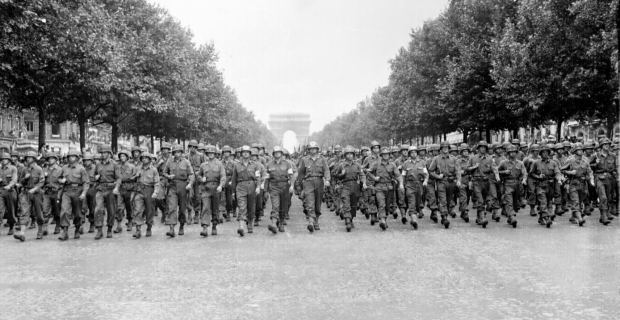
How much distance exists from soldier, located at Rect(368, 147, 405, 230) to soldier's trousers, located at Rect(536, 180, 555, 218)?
10.1 ft

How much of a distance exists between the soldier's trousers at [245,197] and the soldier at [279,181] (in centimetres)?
41

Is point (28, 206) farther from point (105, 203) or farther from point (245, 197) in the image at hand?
point (245, 197)

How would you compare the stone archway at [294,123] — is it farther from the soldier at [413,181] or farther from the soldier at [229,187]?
the soldier at [413,181]

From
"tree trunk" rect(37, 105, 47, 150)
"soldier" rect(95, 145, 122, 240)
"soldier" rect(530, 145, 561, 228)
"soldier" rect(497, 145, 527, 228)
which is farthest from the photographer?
"tree trunk" rect(37, 105, 47, 150)

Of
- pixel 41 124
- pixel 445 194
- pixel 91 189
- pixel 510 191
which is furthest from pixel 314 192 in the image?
pixel 41 124

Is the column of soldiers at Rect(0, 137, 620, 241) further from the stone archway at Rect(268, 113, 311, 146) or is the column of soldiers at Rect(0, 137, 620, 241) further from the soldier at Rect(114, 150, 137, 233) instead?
the stone archway at Rect(268, 113, 311, 146)

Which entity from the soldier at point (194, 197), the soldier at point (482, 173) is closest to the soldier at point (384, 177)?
the soldier at point (482, 173)

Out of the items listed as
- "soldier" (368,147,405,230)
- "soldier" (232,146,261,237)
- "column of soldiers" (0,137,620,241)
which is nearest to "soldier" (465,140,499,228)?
"column of soldiers" (0,137,620,241)

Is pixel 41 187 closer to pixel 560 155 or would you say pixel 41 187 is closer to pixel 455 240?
pixel 455 240

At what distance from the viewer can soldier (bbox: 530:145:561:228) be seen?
46.8 feet

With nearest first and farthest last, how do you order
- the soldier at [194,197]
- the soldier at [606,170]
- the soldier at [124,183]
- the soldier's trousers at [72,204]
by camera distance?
the soldier's trousers at [72,204] → the soldier at [124,183] → the soldier at [606,170] → the soldier at [194,197]

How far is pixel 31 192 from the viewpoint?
13336mm

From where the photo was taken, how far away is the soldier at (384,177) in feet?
46.4

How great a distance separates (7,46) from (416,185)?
10950mm
